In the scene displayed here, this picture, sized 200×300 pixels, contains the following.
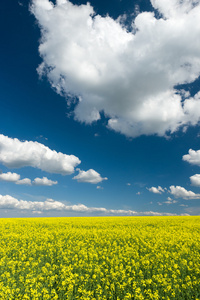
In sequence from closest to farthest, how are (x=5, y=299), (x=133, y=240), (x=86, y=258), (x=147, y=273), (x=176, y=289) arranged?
(x=5, y=299), (x=176, y=289), (x=147, y=273), (x=86, y=258), (x=133, y=240)

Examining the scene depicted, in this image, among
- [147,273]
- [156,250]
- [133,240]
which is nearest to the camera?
[147,273]

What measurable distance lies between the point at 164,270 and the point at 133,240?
18.7ft

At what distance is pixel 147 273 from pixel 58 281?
4.27 metres

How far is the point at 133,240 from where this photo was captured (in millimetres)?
15406

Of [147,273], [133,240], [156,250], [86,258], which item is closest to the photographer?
[147,273]

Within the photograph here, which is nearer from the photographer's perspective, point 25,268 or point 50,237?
point 25,268

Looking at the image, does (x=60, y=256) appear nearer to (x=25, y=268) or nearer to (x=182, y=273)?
(x=25, y=268)

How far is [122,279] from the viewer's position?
828 cm

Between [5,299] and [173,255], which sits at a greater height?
[173,255]

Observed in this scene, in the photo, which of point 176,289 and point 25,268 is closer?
point 176,289

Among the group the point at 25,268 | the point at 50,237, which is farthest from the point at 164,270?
the point at 50,237

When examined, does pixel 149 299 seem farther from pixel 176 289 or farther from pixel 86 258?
pixel 86 258

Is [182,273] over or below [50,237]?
below

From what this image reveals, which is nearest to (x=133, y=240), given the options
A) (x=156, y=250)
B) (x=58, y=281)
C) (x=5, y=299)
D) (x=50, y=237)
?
(x=156, y=250)
